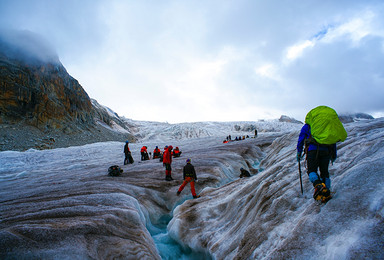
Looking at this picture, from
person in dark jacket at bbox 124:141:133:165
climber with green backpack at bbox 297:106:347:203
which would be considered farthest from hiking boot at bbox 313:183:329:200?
person in dark jacket at bbox 124:141:133:165

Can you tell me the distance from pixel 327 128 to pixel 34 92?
213ft

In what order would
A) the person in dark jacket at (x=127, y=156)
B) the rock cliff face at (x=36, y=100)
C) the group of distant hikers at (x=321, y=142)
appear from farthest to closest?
the rock cliff face at (x=36, y=100) < the person in dark jacket at (x=127, y=156) < the group of distant hikers at (x=321, y=142)

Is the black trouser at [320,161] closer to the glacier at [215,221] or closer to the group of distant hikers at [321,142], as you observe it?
the group of distant hikers at [321,142]

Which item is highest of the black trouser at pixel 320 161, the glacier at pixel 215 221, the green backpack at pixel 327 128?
the green backpack at pixel 327 128

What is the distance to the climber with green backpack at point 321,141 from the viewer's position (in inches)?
183

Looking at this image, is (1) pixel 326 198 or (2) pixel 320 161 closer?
(1) pixel 326 198

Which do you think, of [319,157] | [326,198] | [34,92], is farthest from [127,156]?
[34,92]

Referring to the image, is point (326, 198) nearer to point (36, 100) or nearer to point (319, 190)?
point (319, 190)

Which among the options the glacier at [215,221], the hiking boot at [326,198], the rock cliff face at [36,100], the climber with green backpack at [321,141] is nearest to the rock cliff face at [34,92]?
the rock cliff face at [36,100]

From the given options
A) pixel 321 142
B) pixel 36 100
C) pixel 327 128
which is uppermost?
pixel 36 100

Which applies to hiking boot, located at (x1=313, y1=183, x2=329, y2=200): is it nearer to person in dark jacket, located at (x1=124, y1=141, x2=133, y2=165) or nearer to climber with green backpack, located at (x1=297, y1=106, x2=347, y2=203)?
climber with green backpack, located at (x1=297, y1=106, x2=347, y2=203)

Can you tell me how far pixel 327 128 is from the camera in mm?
4730

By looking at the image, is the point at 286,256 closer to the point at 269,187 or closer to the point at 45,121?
the point at 269,187

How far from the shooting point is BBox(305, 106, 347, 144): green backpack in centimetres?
469
